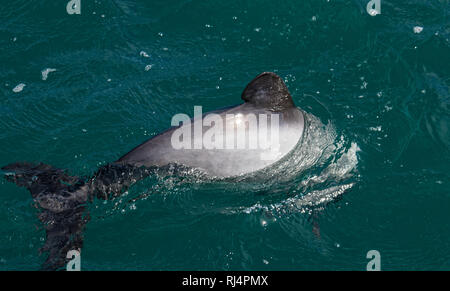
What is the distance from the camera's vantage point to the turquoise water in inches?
344

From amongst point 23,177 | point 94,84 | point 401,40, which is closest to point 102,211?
point 23,177

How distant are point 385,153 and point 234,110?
317 centimetres

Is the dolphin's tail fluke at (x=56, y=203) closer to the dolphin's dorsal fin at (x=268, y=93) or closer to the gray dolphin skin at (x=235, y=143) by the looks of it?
the gray dolphin skin at (x=235, y=143)

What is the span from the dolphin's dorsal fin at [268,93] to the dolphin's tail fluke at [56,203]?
10.9 feet

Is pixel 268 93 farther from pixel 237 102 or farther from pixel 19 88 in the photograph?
pixel 19 88

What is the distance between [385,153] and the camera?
10.4m

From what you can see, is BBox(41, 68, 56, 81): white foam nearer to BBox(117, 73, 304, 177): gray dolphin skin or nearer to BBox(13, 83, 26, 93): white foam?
BBox(13, 83, 26, 93): white foam

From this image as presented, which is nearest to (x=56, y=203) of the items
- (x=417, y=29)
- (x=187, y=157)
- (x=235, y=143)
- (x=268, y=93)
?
(x=187, y=157)

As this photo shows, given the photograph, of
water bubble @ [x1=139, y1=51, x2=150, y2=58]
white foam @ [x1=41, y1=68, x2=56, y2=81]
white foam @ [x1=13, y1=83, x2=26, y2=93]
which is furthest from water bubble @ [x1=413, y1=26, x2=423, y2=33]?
white foam @ [x1=13, y1=83, x2=26, y2=93]

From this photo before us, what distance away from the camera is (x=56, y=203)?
8711 millimetres

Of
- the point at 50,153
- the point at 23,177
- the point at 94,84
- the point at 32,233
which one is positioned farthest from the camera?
the point at 94,84

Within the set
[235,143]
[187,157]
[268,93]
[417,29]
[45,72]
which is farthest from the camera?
[417,29]

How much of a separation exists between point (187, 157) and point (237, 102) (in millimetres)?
2904
